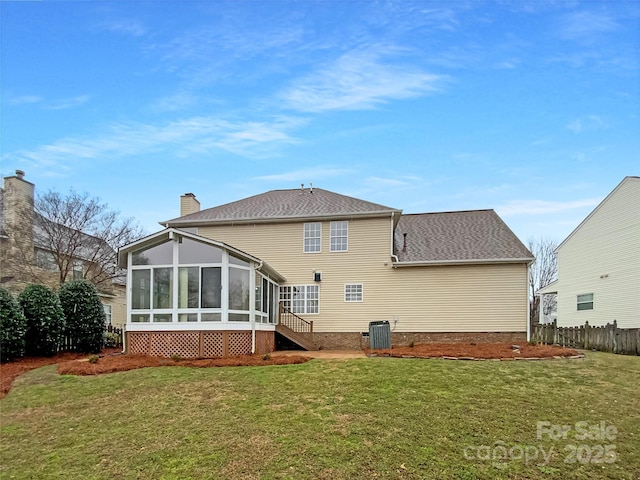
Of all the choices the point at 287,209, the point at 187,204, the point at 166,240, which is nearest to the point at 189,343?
the point at 166,240

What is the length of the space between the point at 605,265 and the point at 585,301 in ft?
7.80

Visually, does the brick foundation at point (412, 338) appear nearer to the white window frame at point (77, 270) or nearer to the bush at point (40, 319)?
the bush at point (40, 319)

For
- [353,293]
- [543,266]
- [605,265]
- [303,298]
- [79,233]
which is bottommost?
[303,298]

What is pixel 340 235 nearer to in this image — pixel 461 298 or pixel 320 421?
pixel 461 298

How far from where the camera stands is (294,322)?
1944 cm

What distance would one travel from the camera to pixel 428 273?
19.0m

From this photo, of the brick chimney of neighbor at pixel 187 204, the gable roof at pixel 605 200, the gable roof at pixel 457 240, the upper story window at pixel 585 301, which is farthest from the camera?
the brick chimney of neighbor at pixel 187 204

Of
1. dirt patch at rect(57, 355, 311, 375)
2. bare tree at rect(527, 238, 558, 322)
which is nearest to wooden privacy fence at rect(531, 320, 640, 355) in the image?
dirt patch at rect(57, 355, 311, 375)

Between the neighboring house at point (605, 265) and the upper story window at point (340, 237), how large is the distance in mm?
11969

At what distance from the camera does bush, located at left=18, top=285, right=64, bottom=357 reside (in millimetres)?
15359

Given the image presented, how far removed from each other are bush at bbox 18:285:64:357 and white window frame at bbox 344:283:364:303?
10.7 m

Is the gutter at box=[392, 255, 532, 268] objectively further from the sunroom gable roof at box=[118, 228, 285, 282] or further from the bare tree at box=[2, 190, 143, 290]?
the bare tree at box=[2, 190, 143, 290]

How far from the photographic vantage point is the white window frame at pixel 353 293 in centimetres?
1922

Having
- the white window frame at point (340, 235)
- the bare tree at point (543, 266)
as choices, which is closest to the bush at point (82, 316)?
the white window frame at point (340, 235)
